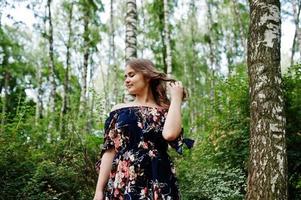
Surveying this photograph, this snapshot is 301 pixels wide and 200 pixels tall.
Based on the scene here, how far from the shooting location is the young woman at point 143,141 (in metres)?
2.62

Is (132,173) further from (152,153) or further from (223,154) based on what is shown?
(223,154)

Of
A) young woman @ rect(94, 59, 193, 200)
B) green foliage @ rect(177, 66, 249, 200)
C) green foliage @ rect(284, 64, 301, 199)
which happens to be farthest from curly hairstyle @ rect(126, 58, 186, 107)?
green foliage @ rect(284, 64, 301, 199)

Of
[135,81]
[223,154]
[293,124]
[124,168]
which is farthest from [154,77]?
[223,154]

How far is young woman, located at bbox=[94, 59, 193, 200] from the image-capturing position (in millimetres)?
2621

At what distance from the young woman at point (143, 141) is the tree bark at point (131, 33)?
5.30 metres

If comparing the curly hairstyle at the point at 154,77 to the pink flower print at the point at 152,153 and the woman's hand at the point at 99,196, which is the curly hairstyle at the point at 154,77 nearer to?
the pink flower print at the point at 152,153

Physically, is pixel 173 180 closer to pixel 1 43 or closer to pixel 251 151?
pixel 251 151

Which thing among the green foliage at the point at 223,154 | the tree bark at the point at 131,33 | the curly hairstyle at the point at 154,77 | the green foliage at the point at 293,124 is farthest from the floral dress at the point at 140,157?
the tree bark at the point at 131,33

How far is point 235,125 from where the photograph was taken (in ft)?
25.1

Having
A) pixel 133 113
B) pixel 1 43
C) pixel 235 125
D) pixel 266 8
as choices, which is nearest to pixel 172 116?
pixel 133 113

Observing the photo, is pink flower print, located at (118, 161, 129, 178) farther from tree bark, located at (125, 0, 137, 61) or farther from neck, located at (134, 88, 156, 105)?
tree bark, located at (125, 0, 137, 61)

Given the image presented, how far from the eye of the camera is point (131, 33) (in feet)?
28.1

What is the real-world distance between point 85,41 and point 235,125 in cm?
1499

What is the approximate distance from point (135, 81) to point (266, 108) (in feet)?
7.28
